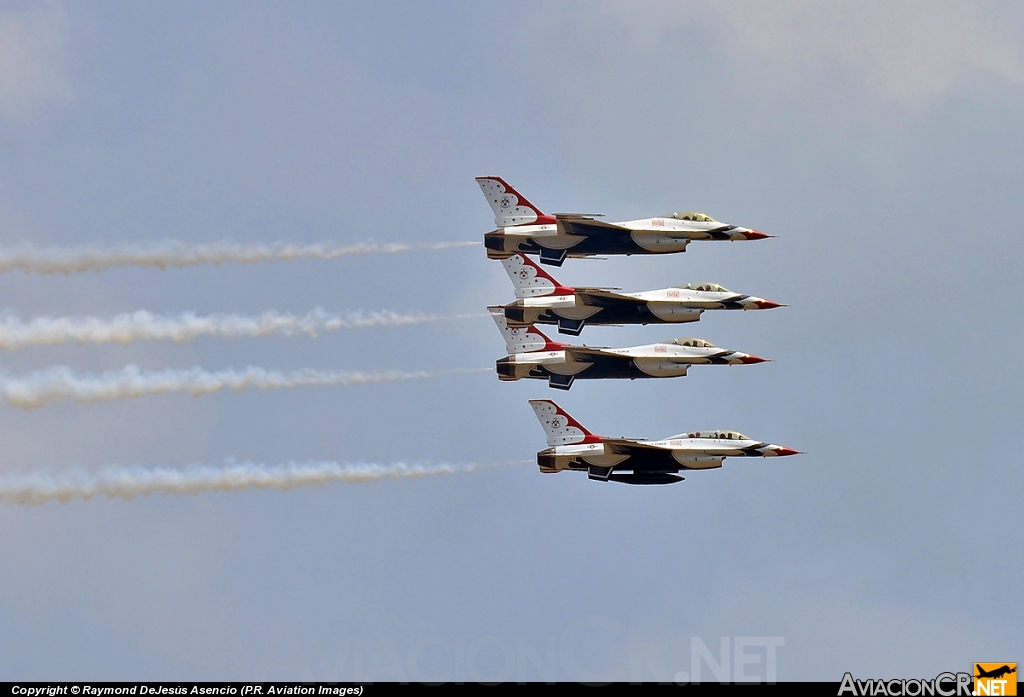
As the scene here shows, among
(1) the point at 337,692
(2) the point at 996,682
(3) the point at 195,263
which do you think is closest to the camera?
(1) the point at 337,692

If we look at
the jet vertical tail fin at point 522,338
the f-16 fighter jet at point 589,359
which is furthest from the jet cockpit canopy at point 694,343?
the jet vertical tail fin at point 522,338

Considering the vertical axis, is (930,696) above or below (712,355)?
below

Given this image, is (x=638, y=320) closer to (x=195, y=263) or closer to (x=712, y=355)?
(x=712, y=355)

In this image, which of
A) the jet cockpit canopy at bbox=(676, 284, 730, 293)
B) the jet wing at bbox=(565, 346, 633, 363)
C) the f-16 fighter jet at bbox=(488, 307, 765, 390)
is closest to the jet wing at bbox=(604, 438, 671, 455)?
the f-16 fighter jet at bbox=(488, 307, 765, 390)

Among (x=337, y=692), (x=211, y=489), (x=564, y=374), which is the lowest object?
(x=337, y=692)

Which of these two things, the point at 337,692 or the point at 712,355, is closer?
the point at 337,692

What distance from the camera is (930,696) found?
105m

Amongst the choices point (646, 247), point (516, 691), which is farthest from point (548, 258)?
point (516, 691)

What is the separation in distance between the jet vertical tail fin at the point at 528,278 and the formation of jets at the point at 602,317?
1.8 inches

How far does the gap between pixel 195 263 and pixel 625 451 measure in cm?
2102

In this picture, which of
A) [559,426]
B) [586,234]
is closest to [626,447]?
[559,426]

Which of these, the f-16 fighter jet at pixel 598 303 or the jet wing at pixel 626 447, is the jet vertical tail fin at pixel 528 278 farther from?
the jet wing at pixel 626 447

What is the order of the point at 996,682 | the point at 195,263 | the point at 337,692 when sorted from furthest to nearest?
the point at 195,263
the point at 996,682
the point at 337,692

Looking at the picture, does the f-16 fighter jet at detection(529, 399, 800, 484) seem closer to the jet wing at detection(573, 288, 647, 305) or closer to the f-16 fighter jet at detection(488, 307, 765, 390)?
the f-16 fighter jet at detection(488, 307, 765, 390)
